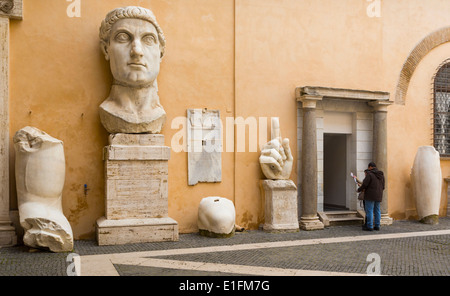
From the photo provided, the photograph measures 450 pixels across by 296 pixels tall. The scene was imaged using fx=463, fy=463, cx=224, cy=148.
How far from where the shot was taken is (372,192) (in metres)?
8.55

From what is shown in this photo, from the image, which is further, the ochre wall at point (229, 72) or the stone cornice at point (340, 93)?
the stone cornice at point (340, 93)

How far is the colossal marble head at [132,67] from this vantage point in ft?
23.2

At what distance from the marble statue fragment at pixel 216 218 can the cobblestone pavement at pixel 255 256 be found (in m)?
0.15

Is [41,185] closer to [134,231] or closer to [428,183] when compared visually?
[134,231]

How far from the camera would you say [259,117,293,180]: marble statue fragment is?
27.2 ft

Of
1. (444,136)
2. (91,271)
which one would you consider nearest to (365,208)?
(444,136)

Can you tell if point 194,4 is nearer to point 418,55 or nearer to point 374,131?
point 374,131

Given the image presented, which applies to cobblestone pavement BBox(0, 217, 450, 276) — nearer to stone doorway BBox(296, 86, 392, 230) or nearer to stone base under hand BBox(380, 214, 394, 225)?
stone doorway BBox(296, 86, 392, 230)

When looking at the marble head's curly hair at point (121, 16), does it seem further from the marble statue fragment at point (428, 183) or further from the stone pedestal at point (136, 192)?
the marble statue fragment at point (428, 183)

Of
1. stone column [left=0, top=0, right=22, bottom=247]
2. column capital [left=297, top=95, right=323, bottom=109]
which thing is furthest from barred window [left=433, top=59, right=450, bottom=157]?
stone column [left=0, top=0, right=22, bottom=247]

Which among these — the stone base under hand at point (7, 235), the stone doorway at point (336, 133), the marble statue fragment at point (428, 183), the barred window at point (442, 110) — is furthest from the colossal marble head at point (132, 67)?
the barred window at point (442, 110)

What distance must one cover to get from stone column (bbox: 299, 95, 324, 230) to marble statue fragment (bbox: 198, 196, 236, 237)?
1.65 m

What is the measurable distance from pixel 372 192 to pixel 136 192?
170 inches

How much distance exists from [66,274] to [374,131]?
6676 millimetres
